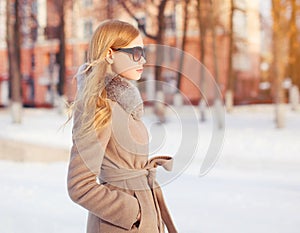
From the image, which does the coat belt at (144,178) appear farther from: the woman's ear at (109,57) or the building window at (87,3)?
the building window at (87,3)

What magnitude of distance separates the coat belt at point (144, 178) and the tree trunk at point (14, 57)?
18.0 metres

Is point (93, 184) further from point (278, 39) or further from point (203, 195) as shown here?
point (278, 39)

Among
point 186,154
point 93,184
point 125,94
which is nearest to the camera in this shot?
point 93,184

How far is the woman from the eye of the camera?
5.51 ft

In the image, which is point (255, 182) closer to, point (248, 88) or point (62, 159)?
point (62, 159)

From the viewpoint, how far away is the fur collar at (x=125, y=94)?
1.78 meters

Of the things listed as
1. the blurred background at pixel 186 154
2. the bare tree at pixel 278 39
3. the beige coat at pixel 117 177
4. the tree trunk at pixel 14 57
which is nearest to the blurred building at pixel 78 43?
the tree trunk at pixel 14 57

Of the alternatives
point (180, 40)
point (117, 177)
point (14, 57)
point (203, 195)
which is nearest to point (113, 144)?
point (117, 177)

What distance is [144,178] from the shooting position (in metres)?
1.81

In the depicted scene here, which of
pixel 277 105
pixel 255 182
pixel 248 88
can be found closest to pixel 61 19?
pixel 277 105

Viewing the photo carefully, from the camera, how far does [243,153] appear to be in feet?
35.5

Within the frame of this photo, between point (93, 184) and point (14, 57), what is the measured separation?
63.4 ft

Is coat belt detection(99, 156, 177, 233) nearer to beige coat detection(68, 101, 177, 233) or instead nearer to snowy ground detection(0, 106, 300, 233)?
beige coat detection(68, 101, 177, 233)

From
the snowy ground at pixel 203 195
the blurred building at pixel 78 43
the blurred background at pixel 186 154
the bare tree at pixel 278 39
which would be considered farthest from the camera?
the blurred building at pixel 78 43
